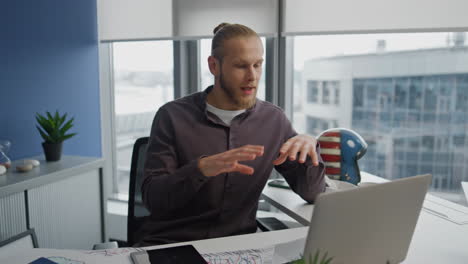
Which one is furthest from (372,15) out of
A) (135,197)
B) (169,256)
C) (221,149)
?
(169,256)

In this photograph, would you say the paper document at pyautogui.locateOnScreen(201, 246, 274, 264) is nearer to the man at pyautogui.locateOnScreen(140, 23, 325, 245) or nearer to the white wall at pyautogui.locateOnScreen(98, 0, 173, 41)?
the man at pyautogui.locateOnScreen(140, 23, 325, 245)

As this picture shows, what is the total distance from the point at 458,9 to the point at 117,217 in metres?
2.76

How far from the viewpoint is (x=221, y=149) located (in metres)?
1.62

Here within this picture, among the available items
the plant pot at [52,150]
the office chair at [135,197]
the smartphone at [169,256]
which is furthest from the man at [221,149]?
the plant pot at [52,150]

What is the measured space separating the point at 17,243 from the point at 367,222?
1371mm

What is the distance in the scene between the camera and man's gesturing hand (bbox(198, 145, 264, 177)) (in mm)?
1173

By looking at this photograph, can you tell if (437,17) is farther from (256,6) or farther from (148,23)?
(148,23)

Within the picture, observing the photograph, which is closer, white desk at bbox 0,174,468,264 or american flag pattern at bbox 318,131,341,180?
white desk at bbox 0,174,468,264

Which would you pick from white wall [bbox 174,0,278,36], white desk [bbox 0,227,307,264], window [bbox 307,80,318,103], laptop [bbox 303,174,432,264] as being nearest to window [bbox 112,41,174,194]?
white wall [bbox 174,0,278,36]

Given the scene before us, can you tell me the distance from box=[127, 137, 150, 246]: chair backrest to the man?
0.54 ft

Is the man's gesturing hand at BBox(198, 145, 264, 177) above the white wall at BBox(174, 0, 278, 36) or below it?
below

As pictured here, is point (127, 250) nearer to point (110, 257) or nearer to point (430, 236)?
point (110, 257)

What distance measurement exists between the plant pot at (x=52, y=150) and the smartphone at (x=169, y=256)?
1531 millimetres

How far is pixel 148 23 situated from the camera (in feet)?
9.74
